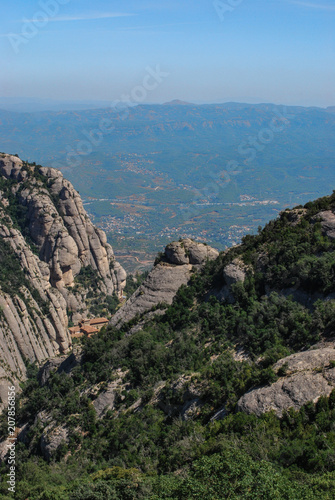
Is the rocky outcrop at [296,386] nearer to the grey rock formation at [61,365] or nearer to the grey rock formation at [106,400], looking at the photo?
the grey rock formation at [106,400]

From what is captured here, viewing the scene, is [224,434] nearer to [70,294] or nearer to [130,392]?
[130,392]

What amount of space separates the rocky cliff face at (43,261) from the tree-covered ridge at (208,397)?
17.9 m

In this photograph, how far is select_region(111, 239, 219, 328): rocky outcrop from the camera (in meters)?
41.3

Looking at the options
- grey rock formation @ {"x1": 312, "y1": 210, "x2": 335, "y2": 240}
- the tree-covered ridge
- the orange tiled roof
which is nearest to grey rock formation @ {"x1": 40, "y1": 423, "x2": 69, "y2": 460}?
the tree-covered ridge

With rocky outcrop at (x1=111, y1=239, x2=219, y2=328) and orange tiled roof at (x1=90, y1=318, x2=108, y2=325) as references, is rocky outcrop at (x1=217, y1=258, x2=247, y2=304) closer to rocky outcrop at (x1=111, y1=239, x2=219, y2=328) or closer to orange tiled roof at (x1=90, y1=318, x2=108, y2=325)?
rocky outcrop at (x1=111, y1=239, x2=219, y2=328)

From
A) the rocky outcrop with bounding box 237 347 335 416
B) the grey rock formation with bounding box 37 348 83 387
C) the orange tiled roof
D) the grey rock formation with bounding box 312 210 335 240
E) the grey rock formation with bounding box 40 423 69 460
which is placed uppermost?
the grey rock formation with bounding box 312 210 335 240

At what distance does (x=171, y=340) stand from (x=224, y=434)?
15.5 metres

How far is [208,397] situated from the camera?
83.3 feet

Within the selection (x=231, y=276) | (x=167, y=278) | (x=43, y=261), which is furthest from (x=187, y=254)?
(x=43, y=261)

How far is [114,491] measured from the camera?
19.9 metres

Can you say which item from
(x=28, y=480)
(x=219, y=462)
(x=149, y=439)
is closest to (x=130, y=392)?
(x=149, y=439)

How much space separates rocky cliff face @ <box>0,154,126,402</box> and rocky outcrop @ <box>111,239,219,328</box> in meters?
20.7

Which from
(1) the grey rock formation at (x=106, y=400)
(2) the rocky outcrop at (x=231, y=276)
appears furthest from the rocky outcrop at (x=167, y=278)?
(1) the grey rock formation at (x=106, y=400)

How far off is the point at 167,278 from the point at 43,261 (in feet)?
125
